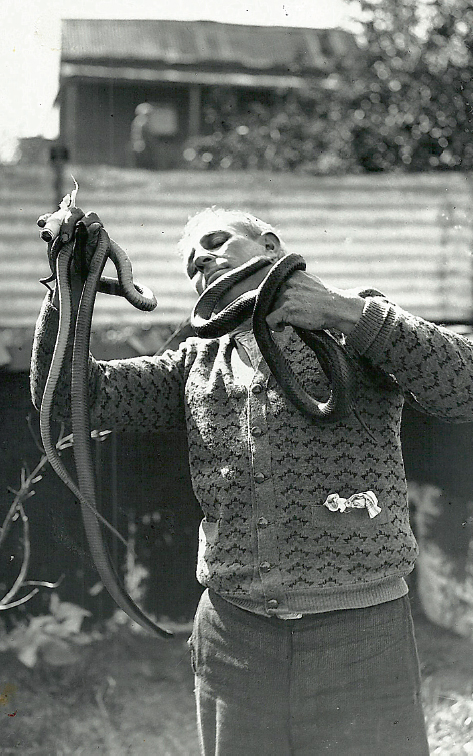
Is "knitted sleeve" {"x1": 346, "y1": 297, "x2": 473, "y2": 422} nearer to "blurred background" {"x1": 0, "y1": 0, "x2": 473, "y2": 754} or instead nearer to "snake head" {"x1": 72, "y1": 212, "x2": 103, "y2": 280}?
"snake head" {"x1": 72, "y1": 212, "x2": 103, "y2": 280}

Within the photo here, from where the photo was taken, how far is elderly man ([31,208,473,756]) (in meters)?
1.78

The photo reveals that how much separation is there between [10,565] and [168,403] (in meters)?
0.97

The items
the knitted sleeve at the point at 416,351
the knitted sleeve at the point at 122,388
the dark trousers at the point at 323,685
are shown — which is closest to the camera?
the knitted sleeve at the point at 416,351

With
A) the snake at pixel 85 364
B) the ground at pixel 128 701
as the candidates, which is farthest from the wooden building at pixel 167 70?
the ground at pixel 128 701

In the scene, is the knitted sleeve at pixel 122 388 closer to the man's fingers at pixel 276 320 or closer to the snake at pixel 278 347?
the snake at pixel 278 347

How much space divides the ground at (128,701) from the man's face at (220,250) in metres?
1.32

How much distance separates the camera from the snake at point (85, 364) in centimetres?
191

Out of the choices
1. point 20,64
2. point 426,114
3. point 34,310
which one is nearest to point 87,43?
point 20,64

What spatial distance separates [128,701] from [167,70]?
375cm

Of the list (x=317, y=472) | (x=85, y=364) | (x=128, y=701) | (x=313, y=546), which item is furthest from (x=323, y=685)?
(x=128, y=701)

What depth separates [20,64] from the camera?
8.50 ft

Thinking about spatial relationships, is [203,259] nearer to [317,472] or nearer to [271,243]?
[271,243]

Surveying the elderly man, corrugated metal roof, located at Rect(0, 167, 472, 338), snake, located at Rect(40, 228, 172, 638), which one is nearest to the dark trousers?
the elderly man

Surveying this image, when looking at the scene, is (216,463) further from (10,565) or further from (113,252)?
(10,565)
